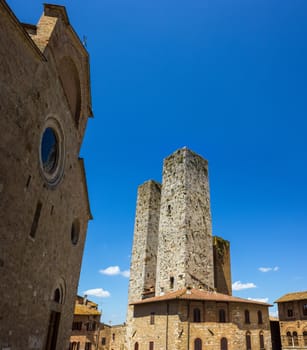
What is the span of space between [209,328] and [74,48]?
72.2 feet

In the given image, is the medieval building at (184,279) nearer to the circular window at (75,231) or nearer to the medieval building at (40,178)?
the circular window at (75,231)

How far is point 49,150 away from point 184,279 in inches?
772

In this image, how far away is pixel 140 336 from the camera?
1008 inches

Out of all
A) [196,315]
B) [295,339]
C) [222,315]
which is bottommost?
[295,339]

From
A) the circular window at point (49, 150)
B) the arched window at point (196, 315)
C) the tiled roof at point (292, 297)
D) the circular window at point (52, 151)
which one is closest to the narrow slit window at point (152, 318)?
the arched window at point (196, 315)

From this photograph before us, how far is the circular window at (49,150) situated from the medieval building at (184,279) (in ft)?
51.9

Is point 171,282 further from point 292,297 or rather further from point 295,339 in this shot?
point 295,339

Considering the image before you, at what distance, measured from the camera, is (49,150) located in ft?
40.3

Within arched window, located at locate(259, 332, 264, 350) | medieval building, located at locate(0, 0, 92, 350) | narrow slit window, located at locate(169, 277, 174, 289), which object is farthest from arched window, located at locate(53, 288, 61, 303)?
arched window, located at locate(259, 332, 264, 350)

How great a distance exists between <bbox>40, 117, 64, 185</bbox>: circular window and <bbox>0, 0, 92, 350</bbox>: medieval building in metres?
0.04

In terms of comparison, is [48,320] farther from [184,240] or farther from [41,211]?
[184,240]

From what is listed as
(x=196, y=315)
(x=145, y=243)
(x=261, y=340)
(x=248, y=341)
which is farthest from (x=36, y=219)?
(x=145, y=243)

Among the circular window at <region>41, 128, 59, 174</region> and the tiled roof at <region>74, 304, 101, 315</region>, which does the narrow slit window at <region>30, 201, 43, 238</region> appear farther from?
the tiled roof at <region>74, 304, 101, 315</region>

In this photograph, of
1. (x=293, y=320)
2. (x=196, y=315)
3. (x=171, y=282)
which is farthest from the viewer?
(x=293, y=320)
